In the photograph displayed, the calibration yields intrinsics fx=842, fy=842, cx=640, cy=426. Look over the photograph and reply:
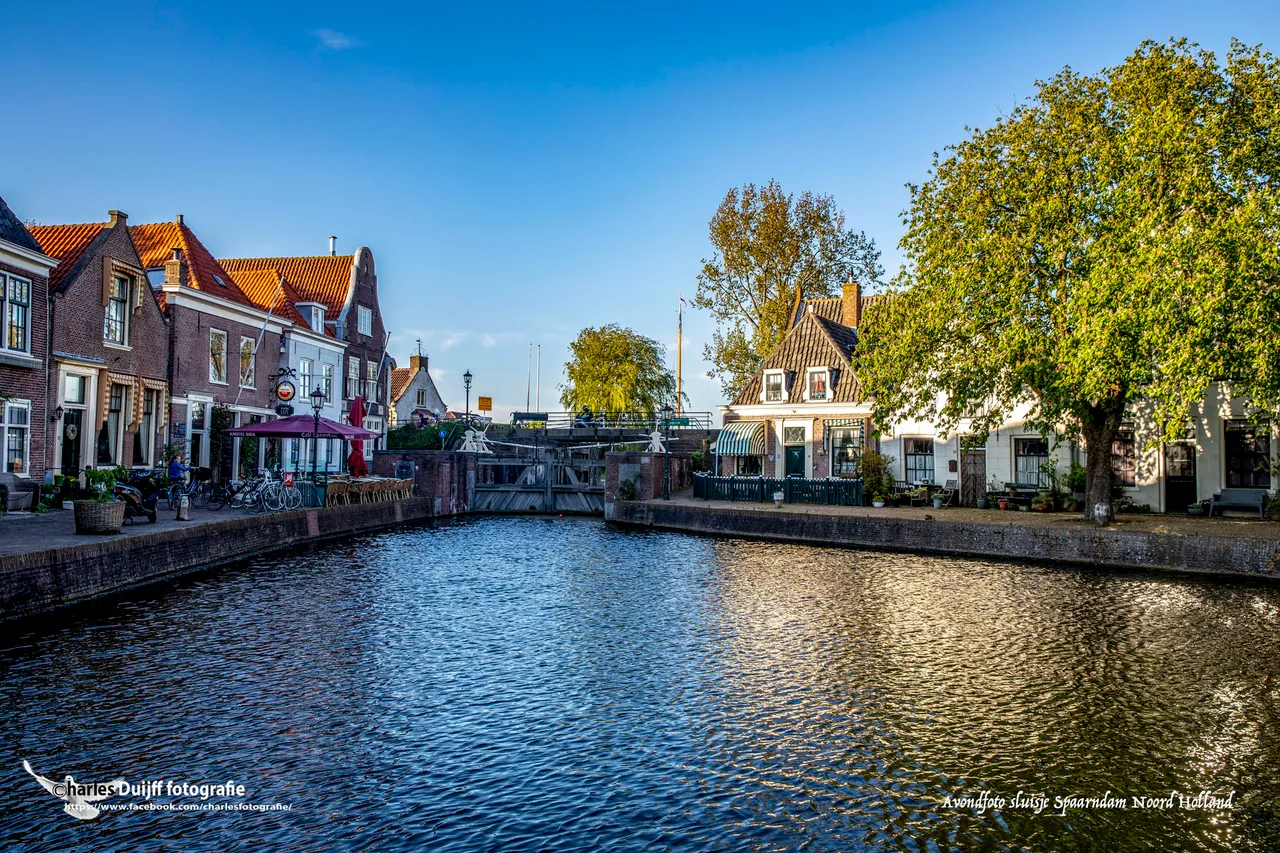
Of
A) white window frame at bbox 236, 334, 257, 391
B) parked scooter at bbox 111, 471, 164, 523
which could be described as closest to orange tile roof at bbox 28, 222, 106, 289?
white window frame at bbox 236, 334, 257, 391

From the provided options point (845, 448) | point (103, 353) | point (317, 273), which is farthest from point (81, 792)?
point (317, 273)

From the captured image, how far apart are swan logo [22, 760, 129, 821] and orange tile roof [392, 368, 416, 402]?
56991 mm

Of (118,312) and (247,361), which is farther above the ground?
(118,312)

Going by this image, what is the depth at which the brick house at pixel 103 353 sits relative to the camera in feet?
77.4

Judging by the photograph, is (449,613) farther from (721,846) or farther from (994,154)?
(994,154)

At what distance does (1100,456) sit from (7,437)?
92.9ft

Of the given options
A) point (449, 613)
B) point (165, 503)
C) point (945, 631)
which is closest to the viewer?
point (945, 631)

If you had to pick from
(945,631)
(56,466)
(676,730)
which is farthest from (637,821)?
(56,466)

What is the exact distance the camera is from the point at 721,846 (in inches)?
246

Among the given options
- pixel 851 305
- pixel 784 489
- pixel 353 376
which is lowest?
pixel 784 489

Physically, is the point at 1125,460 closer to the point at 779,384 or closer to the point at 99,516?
the point at 779,384

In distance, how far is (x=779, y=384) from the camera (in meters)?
36.2

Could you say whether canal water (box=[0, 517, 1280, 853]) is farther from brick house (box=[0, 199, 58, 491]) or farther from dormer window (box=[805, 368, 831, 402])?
dormer window (box=[805, 368, 831, 402])

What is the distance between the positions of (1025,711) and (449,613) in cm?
899
